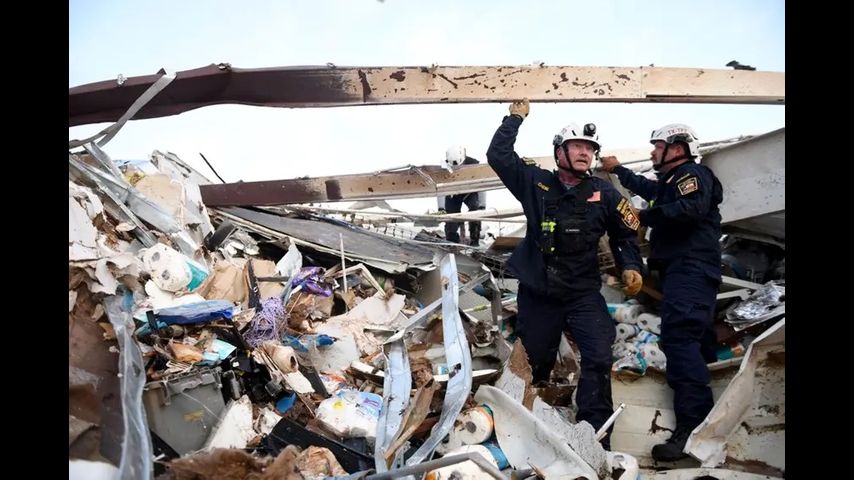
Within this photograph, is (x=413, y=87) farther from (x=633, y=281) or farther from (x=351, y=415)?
(x=351, y=415)

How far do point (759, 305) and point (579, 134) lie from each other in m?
1.91

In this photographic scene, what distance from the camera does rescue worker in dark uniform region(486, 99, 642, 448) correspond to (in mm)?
3633

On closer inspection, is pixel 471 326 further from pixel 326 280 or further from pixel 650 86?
pixel 650 86

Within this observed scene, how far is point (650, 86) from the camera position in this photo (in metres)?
3.91

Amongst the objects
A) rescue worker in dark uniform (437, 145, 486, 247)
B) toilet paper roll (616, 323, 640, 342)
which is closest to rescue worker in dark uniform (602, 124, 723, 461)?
toilet paper roll (616, 323, 640, 342)

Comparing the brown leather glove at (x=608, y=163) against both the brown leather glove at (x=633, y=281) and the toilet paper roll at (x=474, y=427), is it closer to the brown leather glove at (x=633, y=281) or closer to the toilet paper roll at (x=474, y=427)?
the brown leather glove at (x=633, y=281)

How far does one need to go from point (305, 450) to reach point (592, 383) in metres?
1.68

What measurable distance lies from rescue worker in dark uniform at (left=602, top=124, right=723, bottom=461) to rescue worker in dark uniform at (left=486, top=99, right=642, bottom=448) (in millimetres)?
270

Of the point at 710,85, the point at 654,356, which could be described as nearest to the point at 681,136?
the point at 710,85

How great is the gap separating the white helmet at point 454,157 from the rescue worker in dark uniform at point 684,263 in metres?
2.11

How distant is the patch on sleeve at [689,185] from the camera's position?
3.73m
